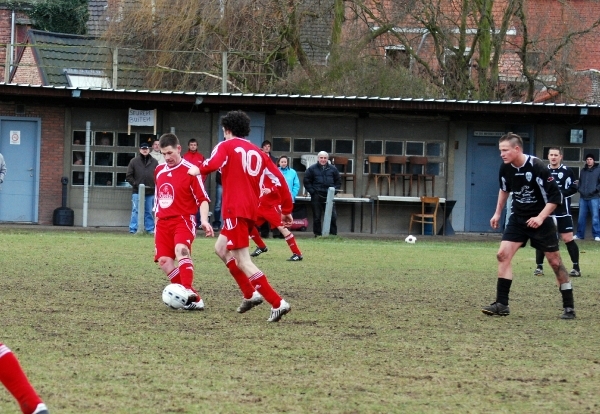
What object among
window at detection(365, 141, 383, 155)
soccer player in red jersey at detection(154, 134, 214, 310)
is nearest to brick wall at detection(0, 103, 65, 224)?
window at detection(365, 141, 383, 155)

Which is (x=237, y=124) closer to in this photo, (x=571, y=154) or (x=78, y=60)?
(x=571, y=154)

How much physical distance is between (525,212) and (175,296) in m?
3.42

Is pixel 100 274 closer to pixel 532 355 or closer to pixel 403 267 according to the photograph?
pixel 403 267

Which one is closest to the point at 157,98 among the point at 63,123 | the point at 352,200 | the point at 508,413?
the point at 63,123

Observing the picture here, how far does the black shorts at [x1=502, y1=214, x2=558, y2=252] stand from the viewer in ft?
32.9

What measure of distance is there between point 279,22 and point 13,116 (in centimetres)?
835

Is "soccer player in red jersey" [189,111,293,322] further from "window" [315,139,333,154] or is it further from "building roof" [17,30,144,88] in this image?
"building roof" [17,30,144,88]

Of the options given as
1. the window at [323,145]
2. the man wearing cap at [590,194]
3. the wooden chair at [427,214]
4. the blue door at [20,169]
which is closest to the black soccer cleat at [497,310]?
the man wearing cap at [590,194]

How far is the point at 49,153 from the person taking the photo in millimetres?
26141

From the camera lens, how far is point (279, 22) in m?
30.2

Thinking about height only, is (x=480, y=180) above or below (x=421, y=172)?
below

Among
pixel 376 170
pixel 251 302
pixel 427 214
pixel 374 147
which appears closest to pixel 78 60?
pixel 374 147

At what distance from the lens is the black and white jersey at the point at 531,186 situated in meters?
9.89

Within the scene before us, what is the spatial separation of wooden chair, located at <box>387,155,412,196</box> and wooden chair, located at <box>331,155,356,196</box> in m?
1.01
